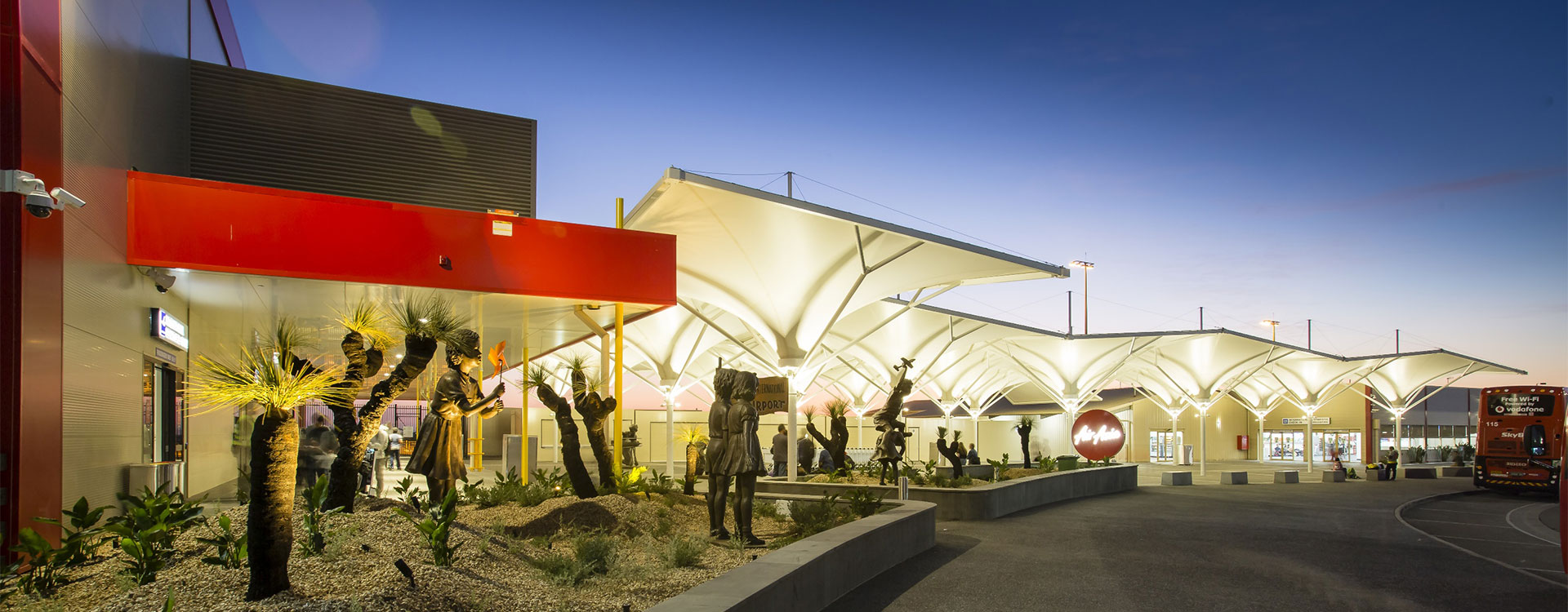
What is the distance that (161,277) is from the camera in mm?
10570

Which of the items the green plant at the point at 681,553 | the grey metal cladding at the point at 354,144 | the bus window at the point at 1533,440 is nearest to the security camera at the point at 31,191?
the green plant at the point at 681,553

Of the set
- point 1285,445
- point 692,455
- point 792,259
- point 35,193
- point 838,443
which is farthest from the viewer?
point 1285,445

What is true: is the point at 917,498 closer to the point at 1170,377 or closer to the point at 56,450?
the point at 56,450

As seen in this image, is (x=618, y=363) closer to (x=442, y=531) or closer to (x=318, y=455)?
(x=318, y=455)

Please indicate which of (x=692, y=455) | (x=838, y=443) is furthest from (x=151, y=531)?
(x=838, y=443)

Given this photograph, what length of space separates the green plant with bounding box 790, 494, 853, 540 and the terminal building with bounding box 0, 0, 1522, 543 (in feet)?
12.7

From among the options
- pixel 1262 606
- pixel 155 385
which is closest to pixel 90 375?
pixel 155 385

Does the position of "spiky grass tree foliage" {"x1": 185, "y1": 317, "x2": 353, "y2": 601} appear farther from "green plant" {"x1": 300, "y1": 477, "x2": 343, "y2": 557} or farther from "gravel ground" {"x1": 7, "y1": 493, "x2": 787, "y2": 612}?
"green plant" {"x1": 300, "y1": 477, "x2": 343, "y2": 557}

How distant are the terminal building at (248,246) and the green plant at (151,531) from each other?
933 mm

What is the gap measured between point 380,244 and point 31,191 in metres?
5.04

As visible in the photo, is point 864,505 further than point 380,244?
Yes

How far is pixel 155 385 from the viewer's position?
1148 cm

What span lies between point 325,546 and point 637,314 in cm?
1087

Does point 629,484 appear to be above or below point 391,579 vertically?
below
